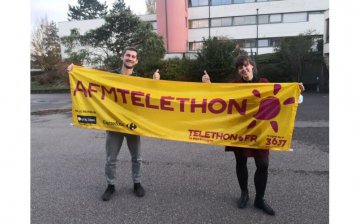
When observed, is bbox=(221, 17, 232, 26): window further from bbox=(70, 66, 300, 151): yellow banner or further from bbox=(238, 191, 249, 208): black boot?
bbox=(238, 191, 249, 208): black boot

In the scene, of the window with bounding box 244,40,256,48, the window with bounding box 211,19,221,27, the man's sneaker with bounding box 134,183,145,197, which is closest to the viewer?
the man's sneaker with bounding box 134,183,145,197

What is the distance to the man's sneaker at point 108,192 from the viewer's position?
13.1 feet

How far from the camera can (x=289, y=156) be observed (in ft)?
19.3

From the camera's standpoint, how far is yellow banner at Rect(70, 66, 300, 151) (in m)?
3.77

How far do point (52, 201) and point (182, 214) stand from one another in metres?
1.83

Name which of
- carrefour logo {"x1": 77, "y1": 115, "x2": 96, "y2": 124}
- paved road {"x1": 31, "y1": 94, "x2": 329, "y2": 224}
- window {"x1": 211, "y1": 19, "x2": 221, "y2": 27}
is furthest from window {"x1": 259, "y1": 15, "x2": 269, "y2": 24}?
carrefour logo {"x1": 77, "y1": 115, "x2": 96, "y2": 124}

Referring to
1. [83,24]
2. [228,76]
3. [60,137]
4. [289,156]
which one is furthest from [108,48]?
[289,156]

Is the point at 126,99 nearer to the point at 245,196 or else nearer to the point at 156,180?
the point at 156,180

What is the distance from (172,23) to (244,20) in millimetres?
9549

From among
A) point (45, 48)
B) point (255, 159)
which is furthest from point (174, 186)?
point (45, 48)

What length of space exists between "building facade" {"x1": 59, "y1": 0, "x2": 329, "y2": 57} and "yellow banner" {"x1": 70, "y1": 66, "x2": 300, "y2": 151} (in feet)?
107

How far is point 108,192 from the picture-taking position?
13.4ft

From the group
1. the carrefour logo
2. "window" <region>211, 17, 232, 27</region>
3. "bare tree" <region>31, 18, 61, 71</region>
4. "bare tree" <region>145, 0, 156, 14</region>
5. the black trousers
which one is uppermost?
"bare tree" <region>145, 0, 156, 14</region>

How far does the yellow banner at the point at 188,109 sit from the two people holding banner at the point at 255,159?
97mm
